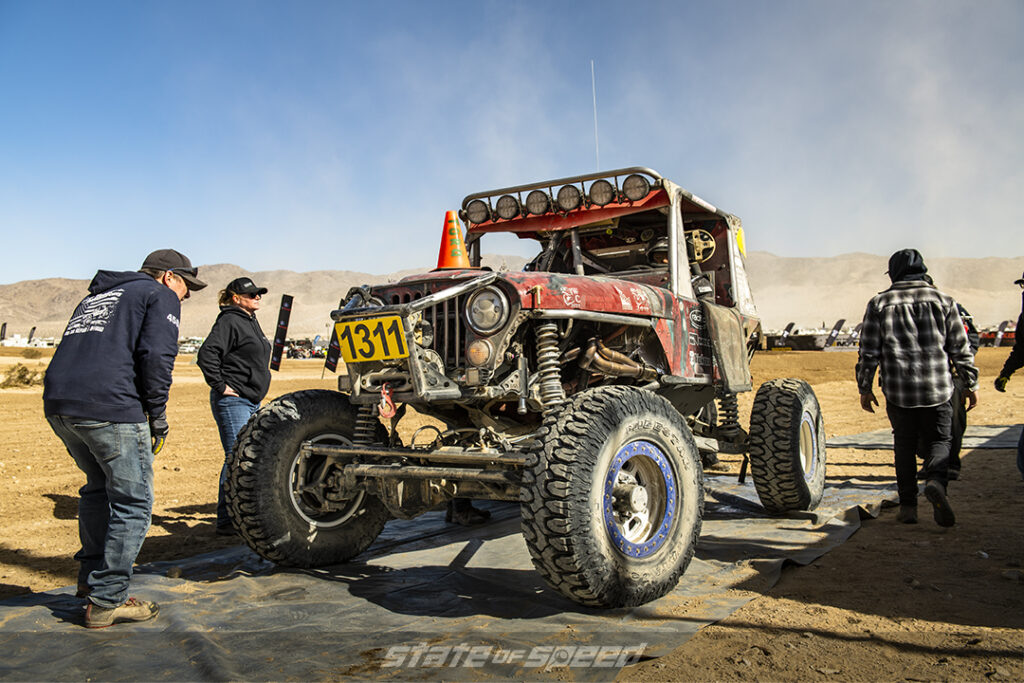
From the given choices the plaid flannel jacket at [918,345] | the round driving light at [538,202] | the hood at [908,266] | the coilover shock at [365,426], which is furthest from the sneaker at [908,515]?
the coilover shock at [365,426]

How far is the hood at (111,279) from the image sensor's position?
395cm

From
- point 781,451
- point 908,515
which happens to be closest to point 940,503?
point 908,515

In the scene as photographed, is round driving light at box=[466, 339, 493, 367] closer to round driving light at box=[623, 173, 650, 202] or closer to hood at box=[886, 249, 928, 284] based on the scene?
round driving light at box=[623, 173, 650, 202]

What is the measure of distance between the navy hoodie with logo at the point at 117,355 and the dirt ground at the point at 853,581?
157 centimetres

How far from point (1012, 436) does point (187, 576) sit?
10.1 meters

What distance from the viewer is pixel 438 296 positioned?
13.6ft

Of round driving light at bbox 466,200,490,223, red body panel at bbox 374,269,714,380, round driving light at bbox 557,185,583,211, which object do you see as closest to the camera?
red body panel at bbox 374,269,714,380

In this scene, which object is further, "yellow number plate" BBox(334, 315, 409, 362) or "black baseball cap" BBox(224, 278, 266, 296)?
"black baseball cap" BBox(224, 278, 266, 296)

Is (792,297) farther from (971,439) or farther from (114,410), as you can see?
(114,410)

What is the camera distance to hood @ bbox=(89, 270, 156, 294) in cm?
395

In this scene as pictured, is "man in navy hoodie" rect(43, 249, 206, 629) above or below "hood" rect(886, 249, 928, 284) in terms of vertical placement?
below

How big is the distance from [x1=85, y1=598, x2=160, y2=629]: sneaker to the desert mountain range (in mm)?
111750

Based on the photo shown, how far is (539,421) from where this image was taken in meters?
4.98

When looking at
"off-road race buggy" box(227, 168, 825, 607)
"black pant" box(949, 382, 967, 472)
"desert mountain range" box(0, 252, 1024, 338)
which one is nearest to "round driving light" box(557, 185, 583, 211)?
"off-road race buggy" box(227, 168, 825, 607)
